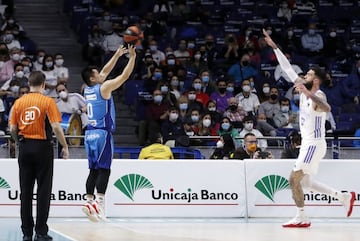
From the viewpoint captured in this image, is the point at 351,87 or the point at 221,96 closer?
the point at 221,96

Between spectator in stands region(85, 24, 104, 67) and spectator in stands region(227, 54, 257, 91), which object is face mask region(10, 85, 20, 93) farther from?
spectator in stands region(227, 54, 257, 91)

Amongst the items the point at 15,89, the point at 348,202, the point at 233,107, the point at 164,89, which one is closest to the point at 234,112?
the point at 233,107

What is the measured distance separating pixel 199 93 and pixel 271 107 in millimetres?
1666

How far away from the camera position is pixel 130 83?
75.0 feet

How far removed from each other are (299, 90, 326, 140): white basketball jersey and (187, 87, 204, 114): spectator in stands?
656 centimetres

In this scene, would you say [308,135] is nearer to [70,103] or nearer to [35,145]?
[35,145]

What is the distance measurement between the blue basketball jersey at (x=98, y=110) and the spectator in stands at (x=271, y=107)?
24.9 ft

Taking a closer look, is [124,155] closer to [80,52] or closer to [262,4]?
[80,52]

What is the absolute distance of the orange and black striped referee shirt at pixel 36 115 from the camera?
12.4 metres

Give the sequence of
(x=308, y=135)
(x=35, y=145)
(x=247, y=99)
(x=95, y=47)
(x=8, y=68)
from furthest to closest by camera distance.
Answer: (x=95, y=47) < (x=8, y=68) < (x=247, y=99) < (x=308, y=135) < (x=35, y=145)

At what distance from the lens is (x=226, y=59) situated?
24484 millimetres

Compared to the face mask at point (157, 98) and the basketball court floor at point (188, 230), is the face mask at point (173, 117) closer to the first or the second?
the face mask at point (157, 98)

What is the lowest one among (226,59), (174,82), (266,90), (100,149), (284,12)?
(266,90)

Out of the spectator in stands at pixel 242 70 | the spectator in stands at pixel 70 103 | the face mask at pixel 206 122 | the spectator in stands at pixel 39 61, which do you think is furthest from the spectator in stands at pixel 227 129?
the spectator in stands at pixel 39 61
